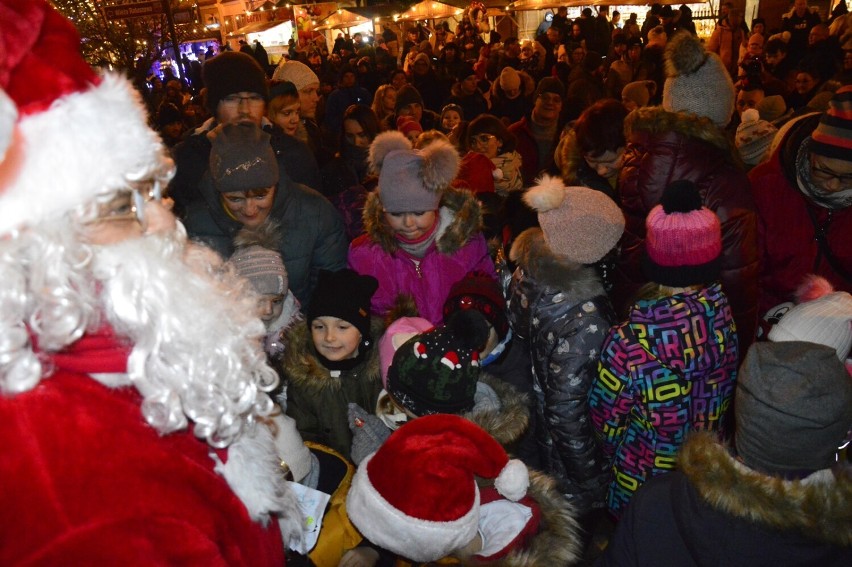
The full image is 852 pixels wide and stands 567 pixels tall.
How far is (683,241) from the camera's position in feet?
7.10

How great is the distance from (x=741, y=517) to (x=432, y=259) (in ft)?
6.84

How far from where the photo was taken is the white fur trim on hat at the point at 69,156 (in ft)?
3.06

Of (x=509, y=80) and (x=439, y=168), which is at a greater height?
(x=509, y=80)

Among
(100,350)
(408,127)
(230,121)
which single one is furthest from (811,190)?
(408,127)

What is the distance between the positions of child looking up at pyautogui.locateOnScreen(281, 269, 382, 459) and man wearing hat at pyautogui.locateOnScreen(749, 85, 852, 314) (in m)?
2.26

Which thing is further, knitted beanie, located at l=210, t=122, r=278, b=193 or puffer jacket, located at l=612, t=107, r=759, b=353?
knitted beanie, located at l=210, t=122, r=278, b=193

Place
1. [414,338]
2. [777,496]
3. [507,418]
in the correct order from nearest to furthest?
[777,496] → [507,418] → [414,338]

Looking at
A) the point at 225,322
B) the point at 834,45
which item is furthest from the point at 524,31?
the point at 225,322

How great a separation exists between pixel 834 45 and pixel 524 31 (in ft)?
48.3

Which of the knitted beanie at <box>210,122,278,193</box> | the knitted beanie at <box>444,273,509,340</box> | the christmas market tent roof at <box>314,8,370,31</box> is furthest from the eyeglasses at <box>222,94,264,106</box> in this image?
the christmas market tent roof at <box>314,8,370,31</box>

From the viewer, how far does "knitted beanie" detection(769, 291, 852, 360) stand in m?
2.08

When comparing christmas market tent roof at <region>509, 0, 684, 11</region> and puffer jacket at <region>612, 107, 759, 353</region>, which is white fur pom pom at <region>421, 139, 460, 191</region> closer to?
puffer jacket at <region>612, 107, 759, 353</region>

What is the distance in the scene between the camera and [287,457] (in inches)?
74.9

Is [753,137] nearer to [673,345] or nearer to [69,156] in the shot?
[673,345]
